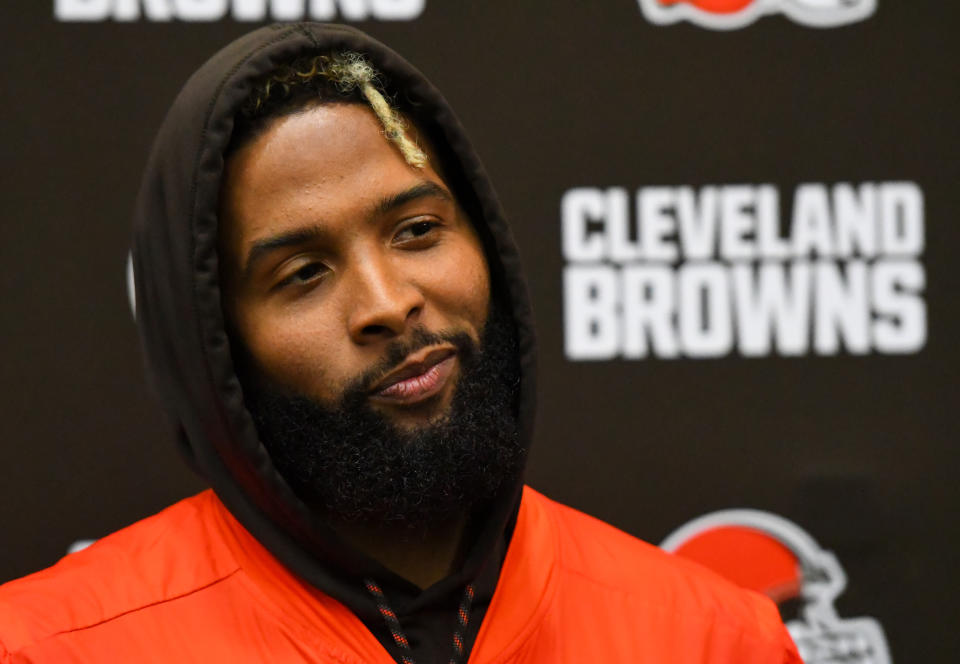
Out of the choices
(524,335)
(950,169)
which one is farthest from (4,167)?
(950,169)

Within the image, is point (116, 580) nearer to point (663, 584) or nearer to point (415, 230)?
point (415, 230)

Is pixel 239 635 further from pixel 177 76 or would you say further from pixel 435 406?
pixel 177 76

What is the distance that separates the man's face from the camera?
91cm

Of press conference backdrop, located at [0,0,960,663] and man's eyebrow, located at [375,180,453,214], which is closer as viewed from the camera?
man's eyebrow, located at [375,180,453,214]

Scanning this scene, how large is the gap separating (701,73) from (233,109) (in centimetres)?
75

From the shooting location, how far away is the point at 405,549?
3.24 ft

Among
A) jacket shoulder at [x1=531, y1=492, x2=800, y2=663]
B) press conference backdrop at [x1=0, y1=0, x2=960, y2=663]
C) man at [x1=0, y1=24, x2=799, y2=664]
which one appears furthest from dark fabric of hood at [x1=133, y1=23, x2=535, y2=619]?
press conference backdrop at [x1=0, y1=0, x2=960, y2=663]

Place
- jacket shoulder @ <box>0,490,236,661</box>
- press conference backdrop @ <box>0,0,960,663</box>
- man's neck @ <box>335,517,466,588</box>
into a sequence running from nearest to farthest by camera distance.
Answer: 1. jacket shoulder @ <box>0,490,236,661</box>
2. man's neck @ <box>335,517,466,588</box>
3. press conference backdrop @ <box>0,0,960,663</box>

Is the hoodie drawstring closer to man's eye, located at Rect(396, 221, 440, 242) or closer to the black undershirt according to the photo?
the black undershirt

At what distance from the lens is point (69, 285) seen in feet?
4.55

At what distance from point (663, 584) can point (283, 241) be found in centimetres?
51

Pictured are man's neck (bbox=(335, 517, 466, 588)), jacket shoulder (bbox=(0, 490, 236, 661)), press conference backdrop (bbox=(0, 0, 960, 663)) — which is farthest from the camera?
press conference backdrop (bbox=(0, 0, 960, 663))

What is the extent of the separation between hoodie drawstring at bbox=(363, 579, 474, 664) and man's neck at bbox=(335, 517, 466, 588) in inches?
1.9

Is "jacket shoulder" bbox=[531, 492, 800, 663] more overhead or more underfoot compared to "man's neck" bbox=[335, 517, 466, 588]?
more underfoot
